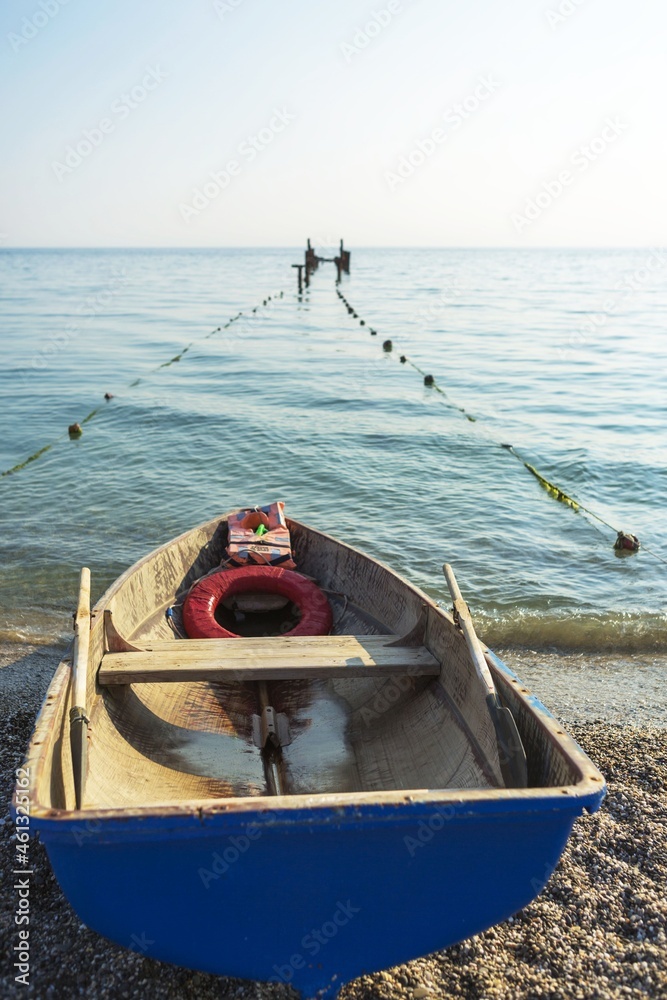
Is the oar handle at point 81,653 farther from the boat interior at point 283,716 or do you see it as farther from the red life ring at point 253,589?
the red life ring at point 253,589

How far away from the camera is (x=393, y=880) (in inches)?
→ 115

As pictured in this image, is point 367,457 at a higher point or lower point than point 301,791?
lower

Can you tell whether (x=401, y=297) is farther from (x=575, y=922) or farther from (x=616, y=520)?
(x=575, y=922)

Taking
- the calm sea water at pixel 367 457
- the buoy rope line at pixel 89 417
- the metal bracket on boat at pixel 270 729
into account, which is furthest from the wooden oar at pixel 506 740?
the buoy rope line at pixel 89 417

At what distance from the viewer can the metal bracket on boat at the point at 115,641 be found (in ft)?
16.5

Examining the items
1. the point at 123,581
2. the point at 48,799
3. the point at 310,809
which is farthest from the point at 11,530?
the point at 310,809

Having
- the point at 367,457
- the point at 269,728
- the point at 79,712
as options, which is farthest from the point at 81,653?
the point at 367,457

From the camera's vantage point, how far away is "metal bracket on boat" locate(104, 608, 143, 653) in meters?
5.02

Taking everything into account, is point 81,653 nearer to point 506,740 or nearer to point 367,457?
point 506,740

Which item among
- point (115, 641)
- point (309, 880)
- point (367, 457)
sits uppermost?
point (309, 880)

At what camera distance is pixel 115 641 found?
16.5ft

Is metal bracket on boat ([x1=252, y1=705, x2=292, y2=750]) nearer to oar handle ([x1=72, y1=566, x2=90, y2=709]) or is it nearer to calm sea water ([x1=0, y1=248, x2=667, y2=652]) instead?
oar handle ([x1=72, y1=566, x2=90, y2=709])

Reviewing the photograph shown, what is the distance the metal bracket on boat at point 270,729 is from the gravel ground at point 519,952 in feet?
4.86

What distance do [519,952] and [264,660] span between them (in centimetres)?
217
